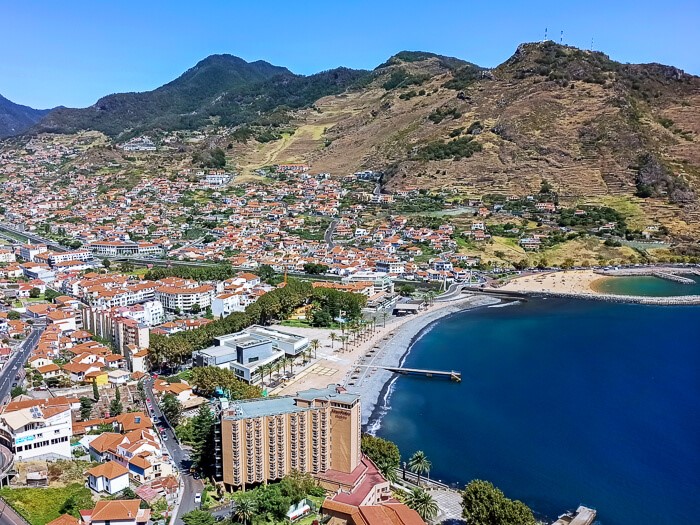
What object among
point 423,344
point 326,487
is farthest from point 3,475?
point 423,344

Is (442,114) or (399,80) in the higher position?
(399,80)

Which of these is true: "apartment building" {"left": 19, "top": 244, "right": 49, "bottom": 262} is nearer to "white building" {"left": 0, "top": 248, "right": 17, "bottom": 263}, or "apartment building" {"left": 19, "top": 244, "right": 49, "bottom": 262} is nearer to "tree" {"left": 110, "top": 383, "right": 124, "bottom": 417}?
"white building" {"left": 0, "top": 248, "right": 17, "bottom": 263}

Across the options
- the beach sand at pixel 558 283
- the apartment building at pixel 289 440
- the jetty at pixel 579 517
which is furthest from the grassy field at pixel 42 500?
the beach sand at pixel 558 283

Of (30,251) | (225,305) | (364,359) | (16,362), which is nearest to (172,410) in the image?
(16,362)

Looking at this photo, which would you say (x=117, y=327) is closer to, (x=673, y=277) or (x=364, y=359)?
(x=364, y=359)

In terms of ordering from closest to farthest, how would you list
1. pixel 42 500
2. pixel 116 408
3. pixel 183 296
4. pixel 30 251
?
1. pixel 42 500
2. pixel 116 408
3. pixel 183 296
4. pixel 30 251

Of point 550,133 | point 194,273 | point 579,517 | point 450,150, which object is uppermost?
point 550,133

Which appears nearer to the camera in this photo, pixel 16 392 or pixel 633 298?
pixel 16 392

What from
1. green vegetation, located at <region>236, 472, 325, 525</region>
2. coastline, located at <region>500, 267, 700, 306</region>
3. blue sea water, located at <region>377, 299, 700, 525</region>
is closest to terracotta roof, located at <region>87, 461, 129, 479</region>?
green vegetation, located at <region>236, 472, 325, 525</region>
